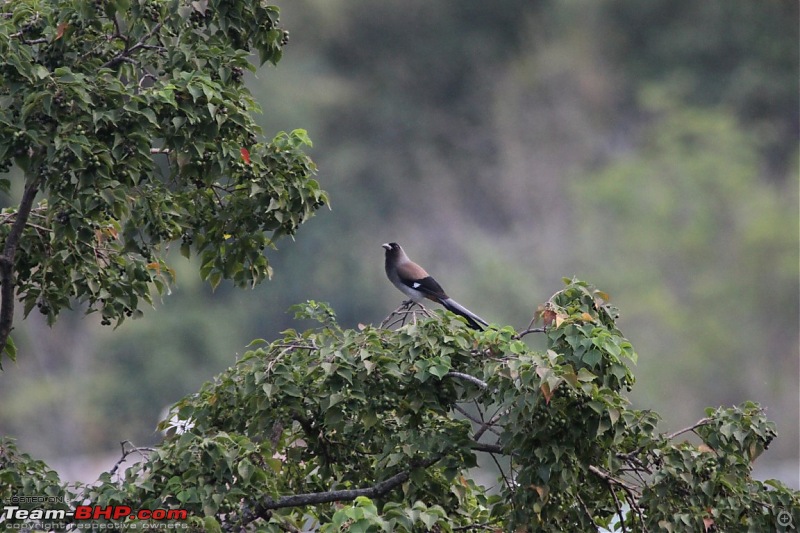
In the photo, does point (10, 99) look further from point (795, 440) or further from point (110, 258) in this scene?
point (795, 440)

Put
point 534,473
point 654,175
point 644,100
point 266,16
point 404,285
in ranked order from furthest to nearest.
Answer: point 644,100
point 654,175
point 404,285
point 266,16
point 534,473

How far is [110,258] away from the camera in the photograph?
17.7ft

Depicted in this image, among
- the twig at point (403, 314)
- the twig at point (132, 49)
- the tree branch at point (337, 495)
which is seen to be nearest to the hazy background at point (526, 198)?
the twig at point (403, 314)

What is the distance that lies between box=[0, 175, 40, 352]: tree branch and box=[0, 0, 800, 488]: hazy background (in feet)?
64.0

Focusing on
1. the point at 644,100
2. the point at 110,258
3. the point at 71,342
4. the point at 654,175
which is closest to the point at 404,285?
the point at 110,258

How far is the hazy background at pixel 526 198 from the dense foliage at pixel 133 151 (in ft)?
62.4

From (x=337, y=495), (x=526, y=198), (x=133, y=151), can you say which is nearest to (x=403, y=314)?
(x=337, y=495)

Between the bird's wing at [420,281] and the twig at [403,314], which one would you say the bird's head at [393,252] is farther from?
the twig at [403,314]

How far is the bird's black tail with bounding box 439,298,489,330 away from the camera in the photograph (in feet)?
17.2

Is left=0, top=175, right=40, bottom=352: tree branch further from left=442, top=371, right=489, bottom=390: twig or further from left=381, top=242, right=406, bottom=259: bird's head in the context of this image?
left=381, top=242, right=406, bottom=259: bird's head

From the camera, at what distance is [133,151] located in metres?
4.69

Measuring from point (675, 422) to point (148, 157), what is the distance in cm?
2271

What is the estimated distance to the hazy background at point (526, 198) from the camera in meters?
27.7

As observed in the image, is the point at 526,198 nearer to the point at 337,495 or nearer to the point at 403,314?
the point at 403,314
